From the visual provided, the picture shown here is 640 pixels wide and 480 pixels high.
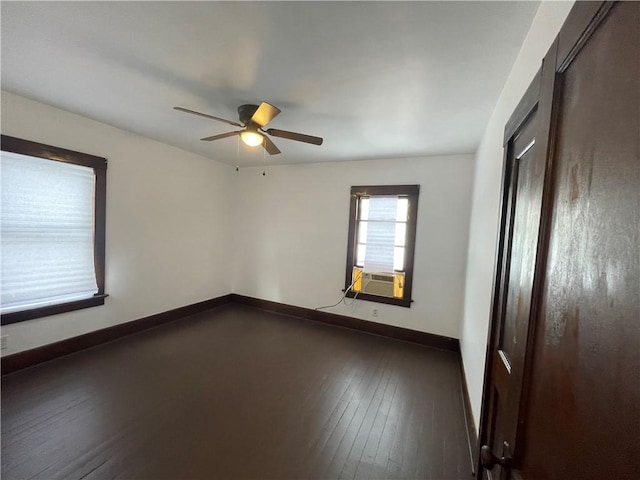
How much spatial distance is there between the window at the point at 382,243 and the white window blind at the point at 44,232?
3.24 meters

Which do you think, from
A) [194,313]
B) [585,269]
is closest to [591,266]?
[585,269]

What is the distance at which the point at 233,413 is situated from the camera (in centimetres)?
209

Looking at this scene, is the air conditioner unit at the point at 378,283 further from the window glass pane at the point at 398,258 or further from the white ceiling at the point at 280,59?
the white ceiling at the point at 280,59

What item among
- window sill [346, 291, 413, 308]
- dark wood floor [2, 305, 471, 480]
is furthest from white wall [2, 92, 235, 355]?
window sill [346, 291, 413, 308]

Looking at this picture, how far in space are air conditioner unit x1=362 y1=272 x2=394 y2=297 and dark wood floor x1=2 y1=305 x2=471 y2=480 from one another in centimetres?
81

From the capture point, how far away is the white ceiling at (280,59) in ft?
4.30

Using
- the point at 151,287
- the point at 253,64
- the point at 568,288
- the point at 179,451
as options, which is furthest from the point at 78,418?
the point at 568,288

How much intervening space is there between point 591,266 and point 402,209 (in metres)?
3.34

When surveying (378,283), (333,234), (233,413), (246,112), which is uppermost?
(246,112)

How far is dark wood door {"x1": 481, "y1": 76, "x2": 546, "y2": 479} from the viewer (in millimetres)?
729

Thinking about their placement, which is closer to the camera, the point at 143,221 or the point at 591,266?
the point at 591,266

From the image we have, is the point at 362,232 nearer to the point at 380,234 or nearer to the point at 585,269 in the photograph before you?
the point at 380,234

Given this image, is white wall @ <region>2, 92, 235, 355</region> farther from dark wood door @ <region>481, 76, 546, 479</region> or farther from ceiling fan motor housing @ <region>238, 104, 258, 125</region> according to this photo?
dark wood door @ <region>481, 76, 546, 479</region>

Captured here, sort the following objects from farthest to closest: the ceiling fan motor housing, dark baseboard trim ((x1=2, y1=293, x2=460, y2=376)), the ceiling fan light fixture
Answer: dark baseboard trim ((x1=2, y1=293, x2=460, y2=376)) → the ceiling fan light fixture → the ceiling fan motor housing
